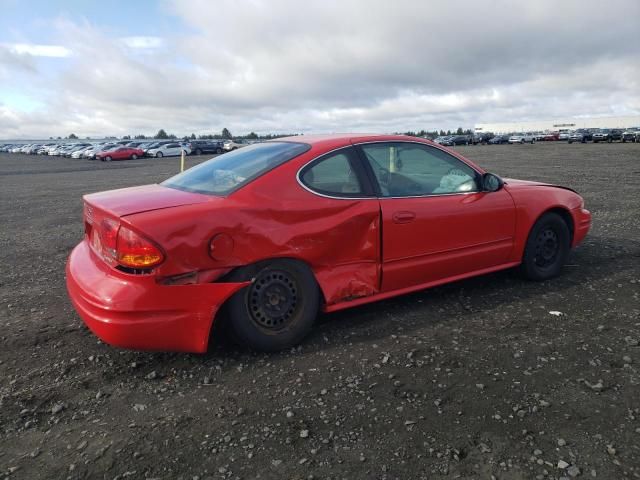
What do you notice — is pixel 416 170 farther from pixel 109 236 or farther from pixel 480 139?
pixel 480 139

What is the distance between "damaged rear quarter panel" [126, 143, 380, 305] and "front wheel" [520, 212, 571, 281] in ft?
6.00

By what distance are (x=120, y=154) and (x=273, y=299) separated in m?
46.8

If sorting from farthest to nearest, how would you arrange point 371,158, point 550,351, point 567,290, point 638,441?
point 567,290 < point 371,158 < point 550,351 < point 638,441

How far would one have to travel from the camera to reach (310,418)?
277 centimetres

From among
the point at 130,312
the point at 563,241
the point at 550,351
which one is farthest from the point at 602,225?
the point at 130,312

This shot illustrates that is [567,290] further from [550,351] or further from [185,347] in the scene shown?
[185,347]

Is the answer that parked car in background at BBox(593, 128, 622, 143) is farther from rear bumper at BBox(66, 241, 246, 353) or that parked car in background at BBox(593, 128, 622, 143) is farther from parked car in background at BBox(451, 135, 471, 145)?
rear bumper at BBox(66, 241, 246, 353)

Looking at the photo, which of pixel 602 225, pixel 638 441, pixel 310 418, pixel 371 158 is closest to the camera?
pixel 638 441

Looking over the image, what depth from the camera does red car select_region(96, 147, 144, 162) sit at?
4488cm

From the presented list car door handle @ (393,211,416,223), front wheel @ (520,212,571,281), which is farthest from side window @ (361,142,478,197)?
front wheel @ (520,212,571,281)

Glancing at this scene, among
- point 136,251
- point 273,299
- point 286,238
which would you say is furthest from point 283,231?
point 136,251

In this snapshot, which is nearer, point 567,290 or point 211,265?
point 211,265

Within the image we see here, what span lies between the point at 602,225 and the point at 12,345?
7595 mm

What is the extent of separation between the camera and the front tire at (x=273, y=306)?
3.35 metres
